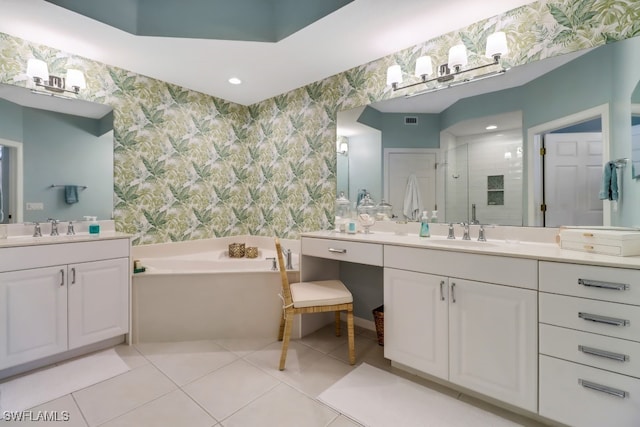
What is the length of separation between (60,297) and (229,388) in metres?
1.30

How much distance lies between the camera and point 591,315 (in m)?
1.22

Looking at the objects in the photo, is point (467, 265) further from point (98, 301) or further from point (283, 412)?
point (98, 301)

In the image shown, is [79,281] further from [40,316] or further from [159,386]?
[159,386]

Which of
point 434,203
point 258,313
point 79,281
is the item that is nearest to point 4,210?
point 79,281

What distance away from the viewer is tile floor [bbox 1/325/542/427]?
58.1 inches

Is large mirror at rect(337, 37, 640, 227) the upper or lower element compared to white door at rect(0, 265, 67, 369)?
upper

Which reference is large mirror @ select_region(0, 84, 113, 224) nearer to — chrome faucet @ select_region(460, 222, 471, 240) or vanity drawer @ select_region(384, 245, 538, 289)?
vanity drawer @ select_region(384, 245, 538, 289)

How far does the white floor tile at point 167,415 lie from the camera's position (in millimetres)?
1437

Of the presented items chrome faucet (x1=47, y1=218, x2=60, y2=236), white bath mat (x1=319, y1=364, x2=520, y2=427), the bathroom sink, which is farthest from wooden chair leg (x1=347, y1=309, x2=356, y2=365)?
chrome faucet (x1=47, y1=218, x2=60, y2=236)

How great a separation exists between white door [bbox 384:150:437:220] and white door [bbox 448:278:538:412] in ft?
2.77

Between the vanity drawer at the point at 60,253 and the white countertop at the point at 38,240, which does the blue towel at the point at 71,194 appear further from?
the vanity drawer at the point at 60,253

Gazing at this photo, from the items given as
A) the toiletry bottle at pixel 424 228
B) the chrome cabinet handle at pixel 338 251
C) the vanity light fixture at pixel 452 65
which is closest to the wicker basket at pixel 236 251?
the chrome cabinet handle at pixel 338 251

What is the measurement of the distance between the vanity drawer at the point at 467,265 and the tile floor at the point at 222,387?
728mm

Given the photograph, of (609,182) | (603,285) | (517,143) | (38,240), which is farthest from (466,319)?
(38,240)
